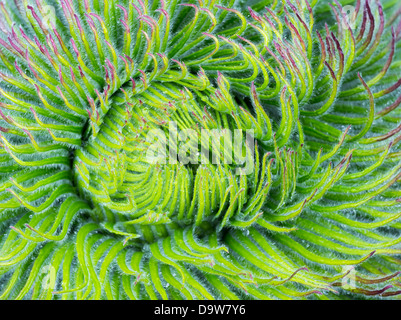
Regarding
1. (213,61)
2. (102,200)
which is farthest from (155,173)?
(213,61)

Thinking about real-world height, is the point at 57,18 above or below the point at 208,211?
above

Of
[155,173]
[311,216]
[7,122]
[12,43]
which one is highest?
[12,43]

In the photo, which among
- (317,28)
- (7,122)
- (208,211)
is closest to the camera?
(7,122)

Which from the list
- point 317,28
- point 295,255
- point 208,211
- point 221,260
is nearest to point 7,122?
point 208,211

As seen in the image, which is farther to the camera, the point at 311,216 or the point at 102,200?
the point at 311,216

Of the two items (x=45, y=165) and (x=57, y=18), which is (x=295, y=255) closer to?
(x=45, y=165)

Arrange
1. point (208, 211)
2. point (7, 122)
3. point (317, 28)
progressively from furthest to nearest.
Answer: point (317, 28) → point (208, 211) → point (7, 122)
